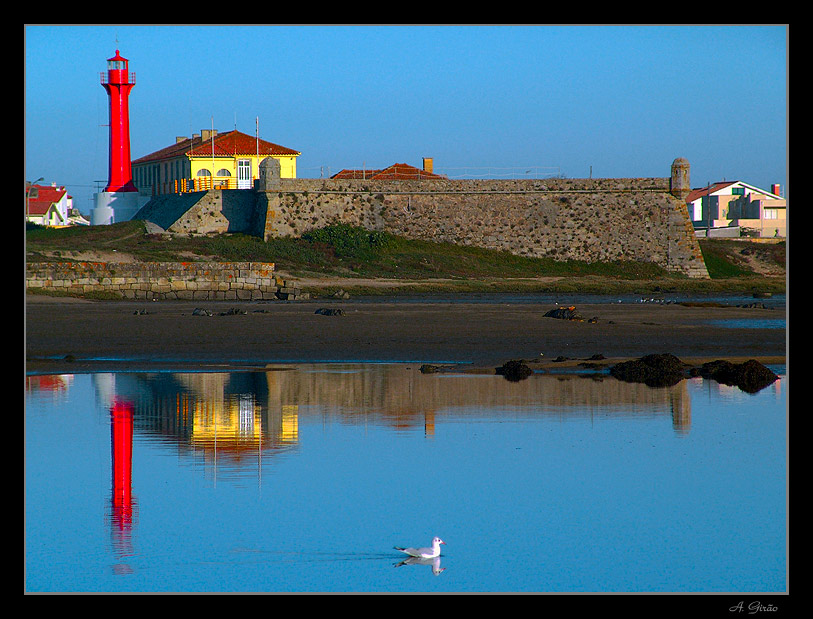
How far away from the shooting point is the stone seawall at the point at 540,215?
A: 4350cm

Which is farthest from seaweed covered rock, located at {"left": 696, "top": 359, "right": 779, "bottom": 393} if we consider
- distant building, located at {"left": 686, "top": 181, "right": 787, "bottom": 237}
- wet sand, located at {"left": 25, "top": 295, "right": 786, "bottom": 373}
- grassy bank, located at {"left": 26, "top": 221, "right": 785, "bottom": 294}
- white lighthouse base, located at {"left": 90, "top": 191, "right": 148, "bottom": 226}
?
distant building, located at {"left": 686, "top": 181, "right": 787, "bottom": 237}

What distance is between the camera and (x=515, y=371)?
43.7ft

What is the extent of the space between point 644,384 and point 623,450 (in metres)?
4.08

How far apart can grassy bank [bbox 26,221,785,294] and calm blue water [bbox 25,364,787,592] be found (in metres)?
21.7

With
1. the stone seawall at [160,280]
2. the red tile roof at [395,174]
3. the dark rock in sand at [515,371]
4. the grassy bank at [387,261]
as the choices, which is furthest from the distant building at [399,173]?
the dark rock in sand at [515,371]

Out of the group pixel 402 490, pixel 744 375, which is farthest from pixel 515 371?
pixel 402 490

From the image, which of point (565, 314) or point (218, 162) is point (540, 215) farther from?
point (565, 314)

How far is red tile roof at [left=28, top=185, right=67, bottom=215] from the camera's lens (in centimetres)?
7275

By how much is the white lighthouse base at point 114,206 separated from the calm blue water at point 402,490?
34.6 metres

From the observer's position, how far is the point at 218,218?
4175 centimetres

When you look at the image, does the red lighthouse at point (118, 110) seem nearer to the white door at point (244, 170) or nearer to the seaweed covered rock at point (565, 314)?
the white door at point (244, 170)

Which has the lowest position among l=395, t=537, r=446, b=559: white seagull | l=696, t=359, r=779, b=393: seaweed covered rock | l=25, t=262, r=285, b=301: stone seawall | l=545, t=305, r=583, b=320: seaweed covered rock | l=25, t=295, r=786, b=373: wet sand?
l=395, t=537, r=446, b=559: white seagull

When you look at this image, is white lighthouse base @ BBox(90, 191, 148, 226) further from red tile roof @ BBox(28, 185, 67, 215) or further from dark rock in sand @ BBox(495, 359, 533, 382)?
dark rock in sand @ BBox(495, 359, 533, 382)
